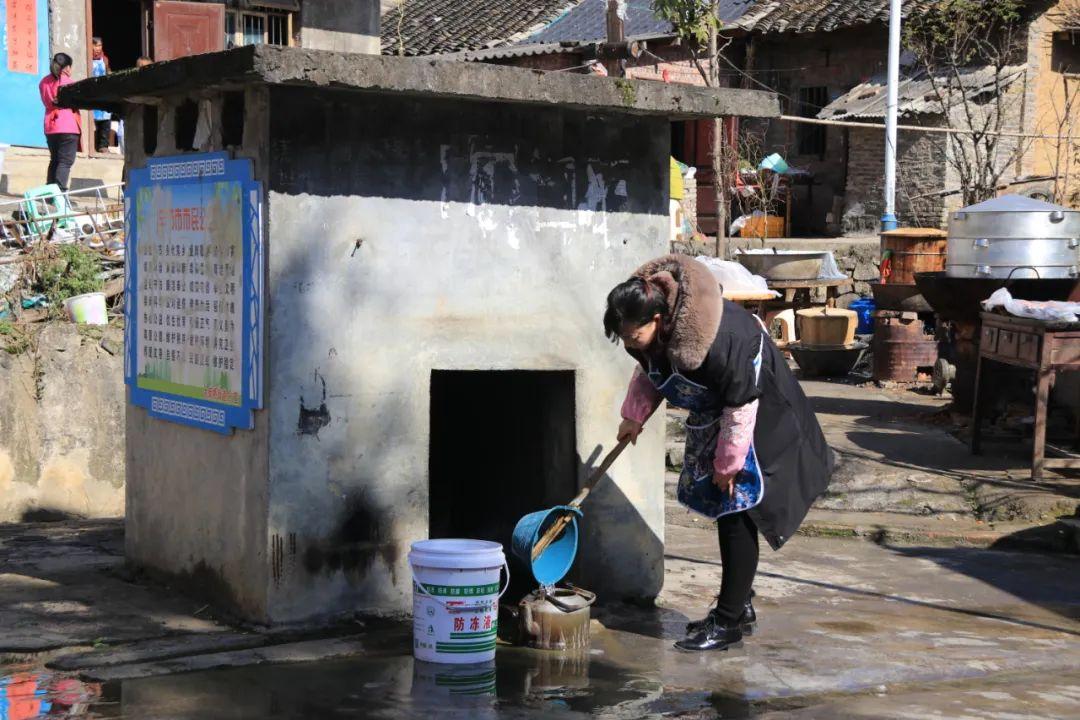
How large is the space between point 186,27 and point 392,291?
14398 millimetres

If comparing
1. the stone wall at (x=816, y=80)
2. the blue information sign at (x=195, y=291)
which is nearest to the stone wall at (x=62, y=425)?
the blue information sign at (x=195, y=291)

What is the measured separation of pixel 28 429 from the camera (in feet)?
35.3

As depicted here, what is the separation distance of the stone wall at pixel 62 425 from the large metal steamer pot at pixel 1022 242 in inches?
281

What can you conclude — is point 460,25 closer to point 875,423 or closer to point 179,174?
point 875,423

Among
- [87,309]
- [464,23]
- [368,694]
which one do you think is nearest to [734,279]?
[87,309]

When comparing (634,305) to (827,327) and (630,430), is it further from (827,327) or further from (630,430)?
(827,327)

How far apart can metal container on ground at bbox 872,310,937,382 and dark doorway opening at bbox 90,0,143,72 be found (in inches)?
528

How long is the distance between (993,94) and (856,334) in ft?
22.9

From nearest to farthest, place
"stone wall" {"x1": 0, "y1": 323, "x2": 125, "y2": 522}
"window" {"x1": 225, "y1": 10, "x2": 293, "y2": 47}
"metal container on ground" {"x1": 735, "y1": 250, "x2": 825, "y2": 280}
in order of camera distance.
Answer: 1. "stone wall" {"x1": 0, "y1": 323, "x2": 125, "y2": 522}
2. "metal container on ground" {"x1": 735, "y1": 250, "x2": 825, "y2": 280}
3. "window" {"x1": 225, "y1": 10, "x2": 293, "y2": 47}

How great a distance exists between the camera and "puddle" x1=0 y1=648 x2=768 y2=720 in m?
4.65

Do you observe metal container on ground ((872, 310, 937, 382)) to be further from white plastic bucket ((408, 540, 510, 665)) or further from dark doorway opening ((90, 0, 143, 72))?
dark doorway opening ((90, 0, 143, 72))

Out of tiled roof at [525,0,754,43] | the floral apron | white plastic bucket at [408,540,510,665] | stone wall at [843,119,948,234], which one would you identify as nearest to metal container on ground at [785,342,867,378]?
stone wall at [843,119,948,234]

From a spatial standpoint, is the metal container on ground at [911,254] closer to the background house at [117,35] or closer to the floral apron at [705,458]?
the floral apron at [705,458]

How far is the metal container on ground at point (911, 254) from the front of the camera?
14000 mm
